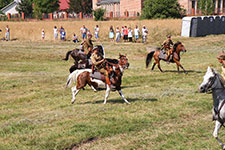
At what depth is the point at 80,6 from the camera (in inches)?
3730

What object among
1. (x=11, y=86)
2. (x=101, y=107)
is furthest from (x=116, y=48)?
(x=101, y=107)

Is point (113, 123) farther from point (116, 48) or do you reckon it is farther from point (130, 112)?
point (116, 48)

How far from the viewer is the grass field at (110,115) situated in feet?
31.9

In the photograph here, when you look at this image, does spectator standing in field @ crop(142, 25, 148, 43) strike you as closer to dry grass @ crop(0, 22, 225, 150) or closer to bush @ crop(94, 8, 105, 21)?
dry grass @ crop(0, 22, 225, 150)

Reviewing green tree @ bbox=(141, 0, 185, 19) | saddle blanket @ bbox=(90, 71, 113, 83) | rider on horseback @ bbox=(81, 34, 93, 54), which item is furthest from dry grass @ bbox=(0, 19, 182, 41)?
saddle blanket @ bbox=(90, 71, 113, 83)

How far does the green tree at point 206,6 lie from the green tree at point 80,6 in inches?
1387

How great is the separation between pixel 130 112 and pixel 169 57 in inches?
374

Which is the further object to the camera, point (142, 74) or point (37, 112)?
point (142, 74)

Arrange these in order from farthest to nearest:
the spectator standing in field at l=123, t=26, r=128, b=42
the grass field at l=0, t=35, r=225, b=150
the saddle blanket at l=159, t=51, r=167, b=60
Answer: the spectator standing in field at l=123, t=26, r=128, b=42
the saddle blanket at l=159, t=51, r=167, b=60
the grass field at l=0, t=35, r=225, b=150

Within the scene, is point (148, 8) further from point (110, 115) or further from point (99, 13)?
point (110, 115)

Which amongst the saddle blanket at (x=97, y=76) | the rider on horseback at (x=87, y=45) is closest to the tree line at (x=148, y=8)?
the rider on horseback at (x=87, y=45)

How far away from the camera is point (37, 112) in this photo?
42.9 ft

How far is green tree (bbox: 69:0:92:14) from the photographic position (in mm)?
93562

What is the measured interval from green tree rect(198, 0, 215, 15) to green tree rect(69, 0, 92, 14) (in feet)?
116
